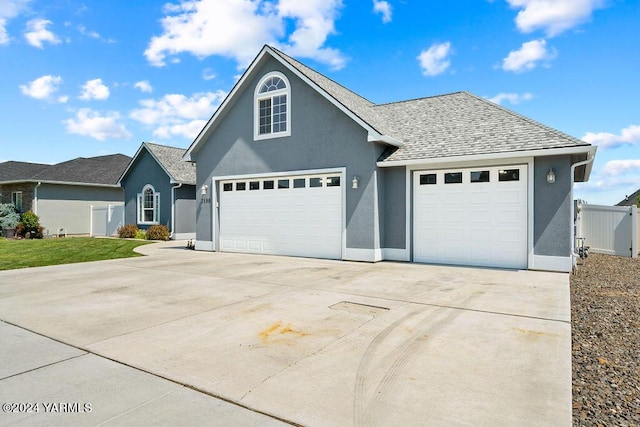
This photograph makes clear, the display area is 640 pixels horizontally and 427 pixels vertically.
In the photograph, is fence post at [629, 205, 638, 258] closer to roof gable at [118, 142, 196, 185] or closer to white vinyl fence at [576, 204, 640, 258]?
white vinyl fence at [576, 204, 640, 258]

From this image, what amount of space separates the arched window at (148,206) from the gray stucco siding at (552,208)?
61.9ft

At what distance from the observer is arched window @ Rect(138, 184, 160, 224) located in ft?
68.5

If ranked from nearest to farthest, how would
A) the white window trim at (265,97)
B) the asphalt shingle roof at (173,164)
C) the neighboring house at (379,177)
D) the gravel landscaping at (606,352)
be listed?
1. the gravel landscaping at (606,352)
2. the neighboring house at (379,177)
3. the white window trim at (265,97)
4. the asphalt shingle roof at (173,164)

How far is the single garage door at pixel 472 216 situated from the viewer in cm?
977

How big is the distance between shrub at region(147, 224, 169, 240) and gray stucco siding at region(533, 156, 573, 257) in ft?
57.8

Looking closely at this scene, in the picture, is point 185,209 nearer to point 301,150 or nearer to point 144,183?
point 144,183

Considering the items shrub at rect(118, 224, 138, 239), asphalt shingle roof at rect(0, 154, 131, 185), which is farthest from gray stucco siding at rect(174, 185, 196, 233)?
asphalt shingle roof at rect(0, 154, 131, 185)

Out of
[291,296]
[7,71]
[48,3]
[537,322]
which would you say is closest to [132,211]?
[7,71]

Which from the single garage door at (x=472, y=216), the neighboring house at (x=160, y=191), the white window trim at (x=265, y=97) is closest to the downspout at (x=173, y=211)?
the neighboring house at (x=160, y=191)

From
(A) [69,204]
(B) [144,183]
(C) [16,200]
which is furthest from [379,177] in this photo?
(C) [16,200]

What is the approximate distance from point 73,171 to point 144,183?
7342 mm

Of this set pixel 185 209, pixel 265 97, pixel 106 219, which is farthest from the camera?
pixel 106 219

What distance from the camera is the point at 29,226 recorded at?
21797 mm

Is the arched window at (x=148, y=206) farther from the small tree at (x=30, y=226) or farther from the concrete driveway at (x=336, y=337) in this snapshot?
the concrete driveway at (x=336, y=337)
